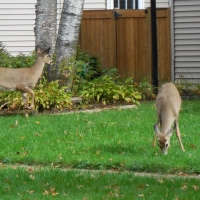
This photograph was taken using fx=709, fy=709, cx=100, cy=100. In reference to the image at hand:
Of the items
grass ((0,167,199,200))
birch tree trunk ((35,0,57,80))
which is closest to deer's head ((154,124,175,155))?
grass ((0,167,199,200))

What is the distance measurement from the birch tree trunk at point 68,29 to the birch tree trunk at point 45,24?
0.59 feet

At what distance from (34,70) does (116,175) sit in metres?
6.09

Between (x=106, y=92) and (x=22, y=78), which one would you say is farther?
(x=106, y=92)

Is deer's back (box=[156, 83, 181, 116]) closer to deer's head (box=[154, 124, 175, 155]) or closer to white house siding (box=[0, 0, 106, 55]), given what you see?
deer's head (box=[154, 124, 175, 155])

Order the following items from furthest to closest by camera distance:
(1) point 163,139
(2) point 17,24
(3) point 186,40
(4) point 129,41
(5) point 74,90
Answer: (2) point 17,24 < (4) point 129,41 < (3) point 186,40 < (5) point 74,90 < (1) point 163,139

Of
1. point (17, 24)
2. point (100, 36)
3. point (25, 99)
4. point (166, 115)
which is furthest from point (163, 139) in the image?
point (17, 24)

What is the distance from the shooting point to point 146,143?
1110 centimetres

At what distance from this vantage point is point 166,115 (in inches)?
419

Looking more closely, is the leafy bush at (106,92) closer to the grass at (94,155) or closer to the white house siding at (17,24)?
the grass at (94,155)

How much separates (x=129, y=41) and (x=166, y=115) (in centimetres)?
973

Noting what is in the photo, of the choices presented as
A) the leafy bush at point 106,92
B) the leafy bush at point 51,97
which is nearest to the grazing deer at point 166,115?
the leafy bush at point 51,97

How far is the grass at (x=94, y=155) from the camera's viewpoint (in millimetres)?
8273

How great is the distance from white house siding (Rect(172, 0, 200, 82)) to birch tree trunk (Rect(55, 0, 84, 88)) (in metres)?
4.53

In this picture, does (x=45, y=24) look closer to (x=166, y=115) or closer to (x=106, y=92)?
(x=106, y=92)
